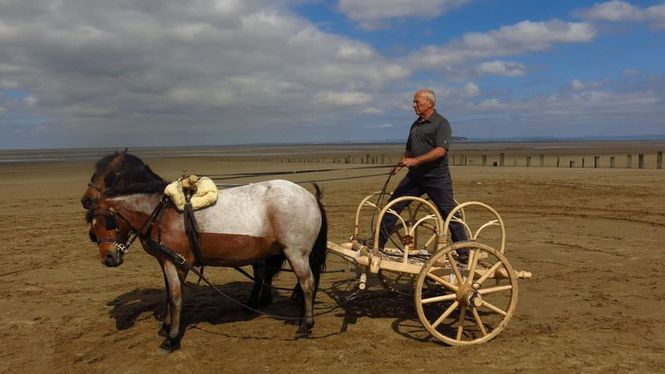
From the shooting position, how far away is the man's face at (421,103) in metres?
5.61

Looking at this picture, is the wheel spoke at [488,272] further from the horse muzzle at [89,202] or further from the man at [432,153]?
the horse muzzle at [89,202]

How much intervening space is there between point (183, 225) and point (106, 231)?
81cm

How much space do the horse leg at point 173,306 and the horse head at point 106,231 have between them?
533 mm

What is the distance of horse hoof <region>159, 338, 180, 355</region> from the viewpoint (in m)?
4.95

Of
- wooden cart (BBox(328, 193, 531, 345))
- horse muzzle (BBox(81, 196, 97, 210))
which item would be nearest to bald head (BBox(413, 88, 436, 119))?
wooden cart (BBox(328, 193, 531, 345))

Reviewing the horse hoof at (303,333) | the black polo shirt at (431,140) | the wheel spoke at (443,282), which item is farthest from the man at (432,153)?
the horse hoof at (303,333)

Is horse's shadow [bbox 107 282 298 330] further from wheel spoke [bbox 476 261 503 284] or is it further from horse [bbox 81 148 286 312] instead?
wheel spoke [bbox 476 261 503 284]

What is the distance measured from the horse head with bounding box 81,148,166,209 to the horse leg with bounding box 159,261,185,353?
2.87 ft

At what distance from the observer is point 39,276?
794cm

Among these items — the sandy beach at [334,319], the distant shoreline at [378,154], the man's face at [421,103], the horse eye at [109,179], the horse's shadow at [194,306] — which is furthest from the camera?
the distant shoreline at [378,154]

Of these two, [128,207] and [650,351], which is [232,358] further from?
[650,351]

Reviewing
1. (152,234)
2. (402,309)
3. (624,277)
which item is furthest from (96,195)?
(624,277)

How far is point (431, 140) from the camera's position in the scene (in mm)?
5633

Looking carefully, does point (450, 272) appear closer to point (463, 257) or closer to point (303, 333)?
point (463, 257)
